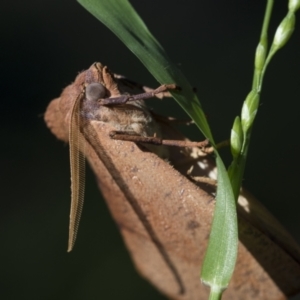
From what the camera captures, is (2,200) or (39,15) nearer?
(2,200)

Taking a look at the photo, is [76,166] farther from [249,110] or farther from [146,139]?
[249,110]

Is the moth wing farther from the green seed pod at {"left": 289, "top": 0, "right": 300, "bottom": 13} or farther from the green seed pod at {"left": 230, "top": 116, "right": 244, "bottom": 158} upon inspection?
the green seed pod at {"left": 289, "top": 0, "right": 300, "bottom": 13}

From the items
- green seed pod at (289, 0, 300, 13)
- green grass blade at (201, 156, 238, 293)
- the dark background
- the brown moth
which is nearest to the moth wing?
the brown moth

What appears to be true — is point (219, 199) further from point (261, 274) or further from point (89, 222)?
point (89, 222)

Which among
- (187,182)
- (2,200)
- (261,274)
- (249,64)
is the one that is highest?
(187,182)

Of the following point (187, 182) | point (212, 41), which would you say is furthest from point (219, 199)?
point (212, 41)

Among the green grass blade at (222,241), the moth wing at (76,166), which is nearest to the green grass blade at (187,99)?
the green grass blade at (222,241)
